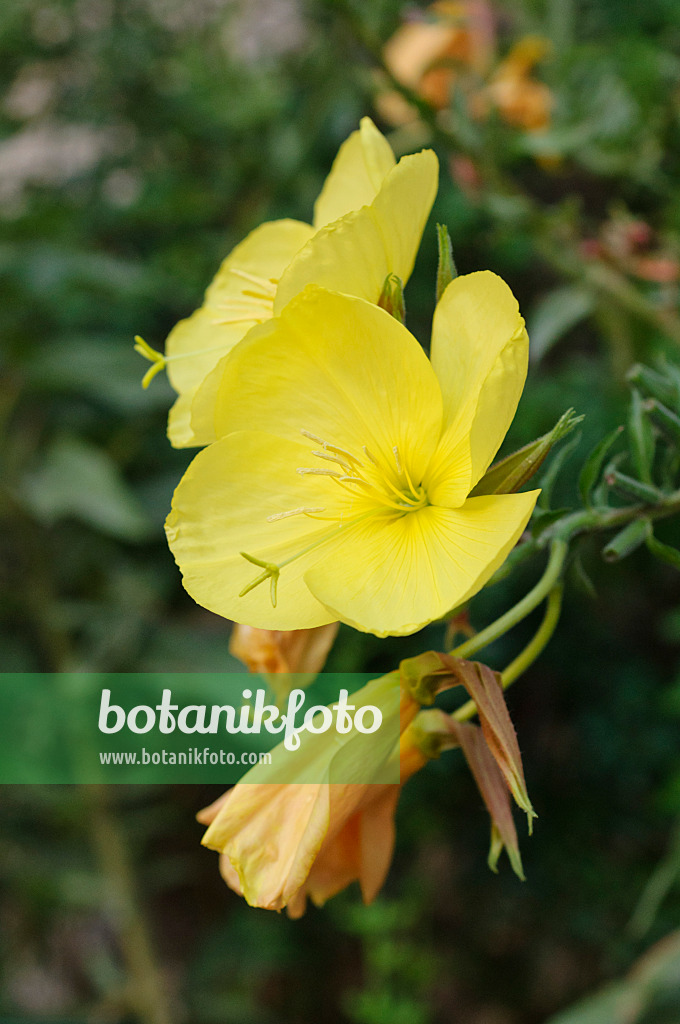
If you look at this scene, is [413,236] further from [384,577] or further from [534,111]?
[534,111]

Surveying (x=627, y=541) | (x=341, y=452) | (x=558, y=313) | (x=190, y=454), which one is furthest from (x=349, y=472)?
(x=190, y=454)

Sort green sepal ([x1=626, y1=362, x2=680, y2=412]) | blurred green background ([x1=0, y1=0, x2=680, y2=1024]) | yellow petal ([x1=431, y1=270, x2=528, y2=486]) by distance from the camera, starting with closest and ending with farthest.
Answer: yellow petal ([x1=431, y1=270, x2=528, y2=486]) < green sepal ([x1=626, y1=362, x2=680, y2=412]) < blurred green background ([x1=0, y1=0, x2=680, y2=1024])

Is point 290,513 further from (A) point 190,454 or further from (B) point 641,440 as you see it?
(A) point 190,454

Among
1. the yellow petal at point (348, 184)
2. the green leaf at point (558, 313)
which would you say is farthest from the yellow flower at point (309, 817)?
the green leaf at point (558, 313)

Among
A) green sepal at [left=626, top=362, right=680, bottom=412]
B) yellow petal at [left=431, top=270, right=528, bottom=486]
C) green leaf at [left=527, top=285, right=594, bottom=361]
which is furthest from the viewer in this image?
green leaf at [left=527, top=285, right=594, bottom=361]

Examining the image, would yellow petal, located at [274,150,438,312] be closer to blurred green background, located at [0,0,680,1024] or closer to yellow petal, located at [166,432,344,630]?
yellow petal, located at [166,432,344,630]

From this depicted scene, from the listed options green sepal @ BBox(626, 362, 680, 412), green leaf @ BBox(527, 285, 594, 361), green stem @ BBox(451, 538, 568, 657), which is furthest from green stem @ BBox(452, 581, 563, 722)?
green leaf @ BBox(527, 285, 594, 361)
